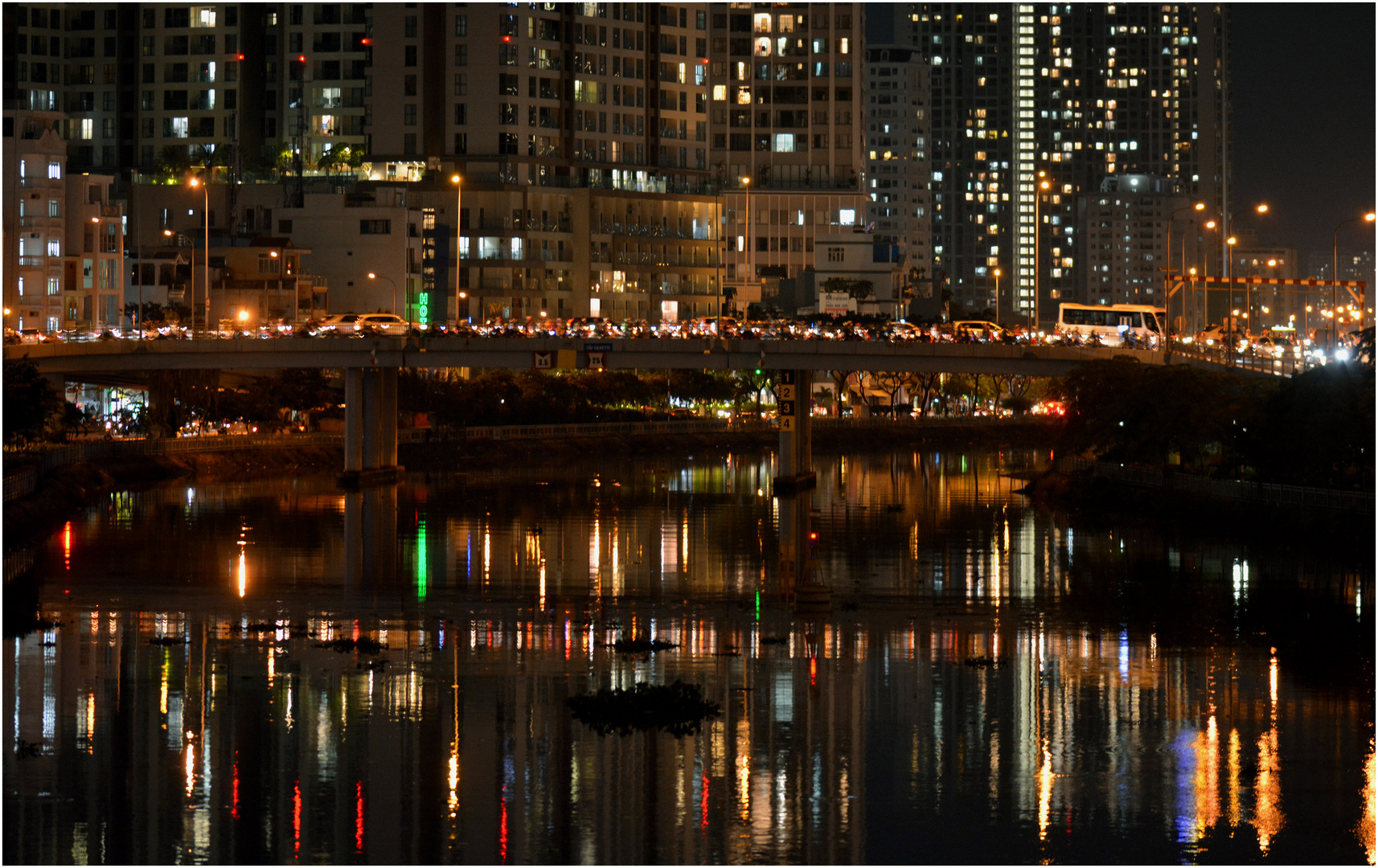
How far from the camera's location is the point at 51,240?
126125 mm

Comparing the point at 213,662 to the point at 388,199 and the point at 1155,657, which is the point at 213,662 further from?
the point at 388,199

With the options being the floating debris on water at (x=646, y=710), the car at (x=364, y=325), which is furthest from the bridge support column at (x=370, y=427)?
the floating debris on water at (x=646, y=710)

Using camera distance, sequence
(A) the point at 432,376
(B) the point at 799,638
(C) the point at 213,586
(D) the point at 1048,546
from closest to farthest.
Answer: (B) the point at 799,638
(C) the point at 213,586
(D) the point at 1048,546
(A) the point at 432,376

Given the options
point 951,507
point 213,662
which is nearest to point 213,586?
point 213,662

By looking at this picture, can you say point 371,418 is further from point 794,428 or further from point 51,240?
point 51,240

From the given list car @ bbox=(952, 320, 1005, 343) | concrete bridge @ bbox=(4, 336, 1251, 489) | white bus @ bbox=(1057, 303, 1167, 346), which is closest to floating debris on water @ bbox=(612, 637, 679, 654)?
concrete bridge @ bbox=(4, 336, 1251, 489)

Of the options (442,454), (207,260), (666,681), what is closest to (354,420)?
(207,260)

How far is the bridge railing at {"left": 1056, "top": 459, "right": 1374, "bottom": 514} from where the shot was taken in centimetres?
7394

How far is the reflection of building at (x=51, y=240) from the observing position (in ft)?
405

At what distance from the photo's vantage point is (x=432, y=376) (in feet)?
454

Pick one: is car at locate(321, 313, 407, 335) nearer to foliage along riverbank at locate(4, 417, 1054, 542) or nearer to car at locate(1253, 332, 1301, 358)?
foliage along riverbank at locate(4, 417, 1054, 542)

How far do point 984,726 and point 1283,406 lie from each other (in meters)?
43.0

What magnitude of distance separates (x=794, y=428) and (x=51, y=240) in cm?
5708

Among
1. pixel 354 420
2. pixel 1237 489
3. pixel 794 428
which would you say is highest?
pixel 354 420
